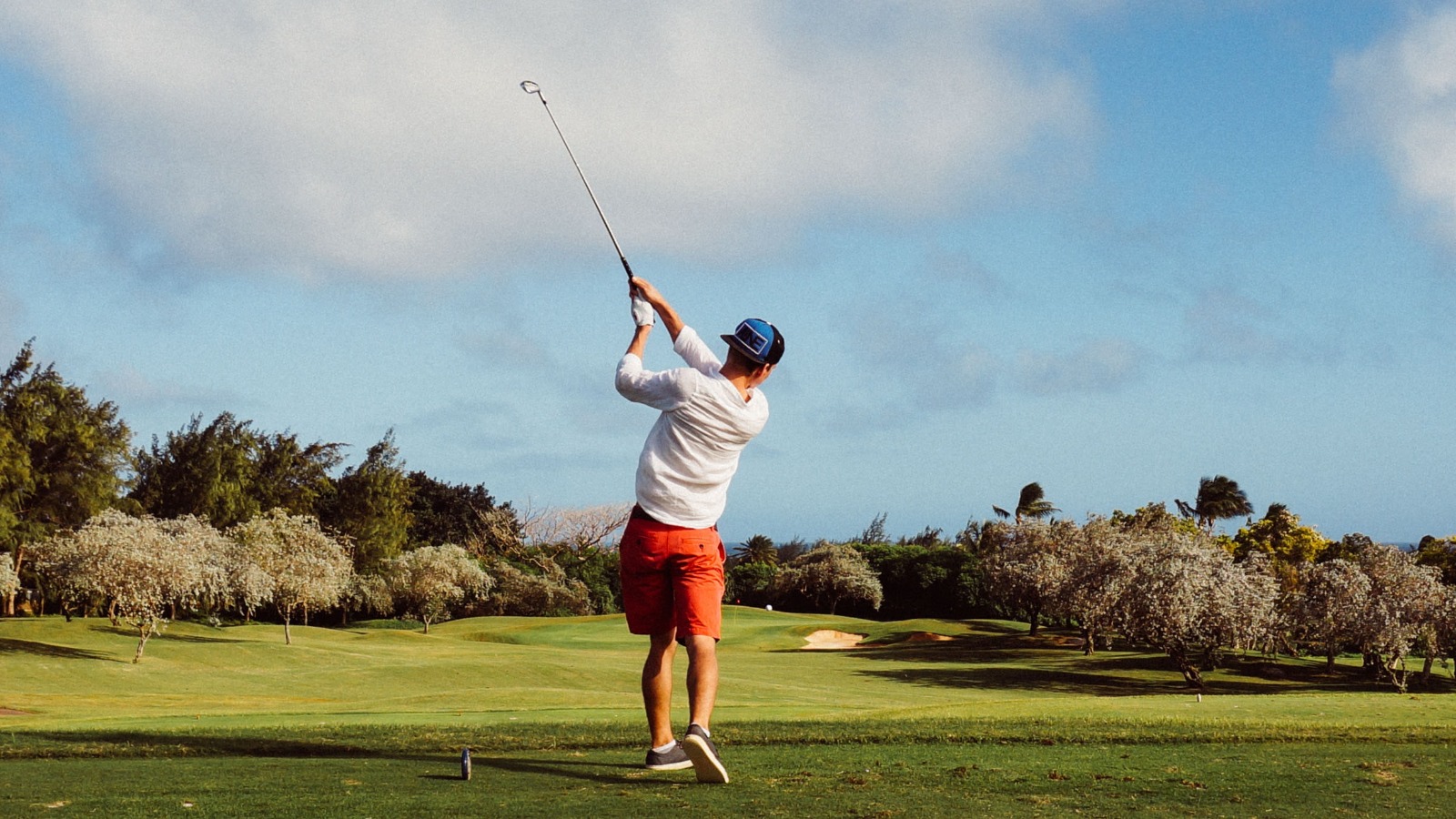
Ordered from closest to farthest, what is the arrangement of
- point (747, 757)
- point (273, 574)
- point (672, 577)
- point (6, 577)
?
point (672, 577) < point (747, 757) < point (6, 577) < point (273, 574)

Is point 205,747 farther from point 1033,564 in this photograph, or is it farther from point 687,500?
point 1033,564

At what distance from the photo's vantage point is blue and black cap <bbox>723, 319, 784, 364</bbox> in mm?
8031

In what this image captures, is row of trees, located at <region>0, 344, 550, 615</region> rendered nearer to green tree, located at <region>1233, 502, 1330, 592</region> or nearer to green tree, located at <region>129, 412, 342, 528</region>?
green tree, located at <region>129, 412, 342, 528</region>

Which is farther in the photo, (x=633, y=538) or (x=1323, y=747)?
(x=1323, y=747)

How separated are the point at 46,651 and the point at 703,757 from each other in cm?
3833

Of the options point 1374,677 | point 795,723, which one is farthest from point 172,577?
point 1374,677

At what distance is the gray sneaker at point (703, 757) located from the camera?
752 cm

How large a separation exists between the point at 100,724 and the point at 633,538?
12.4 meters

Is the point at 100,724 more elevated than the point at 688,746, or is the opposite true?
the point at 688,746

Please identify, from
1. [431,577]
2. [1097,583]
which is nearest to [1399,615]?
[1097,583]

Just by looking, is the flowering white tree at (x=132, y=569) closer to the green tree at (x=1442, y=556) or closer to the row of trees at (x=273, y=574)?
the row of trees at (x=273, y=574)

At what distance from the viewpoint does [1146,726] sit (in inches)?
580

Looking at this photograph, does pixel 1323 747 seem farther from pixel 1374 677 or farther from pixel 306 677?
pixel 1374 677

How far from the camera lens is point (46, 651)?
128ft
